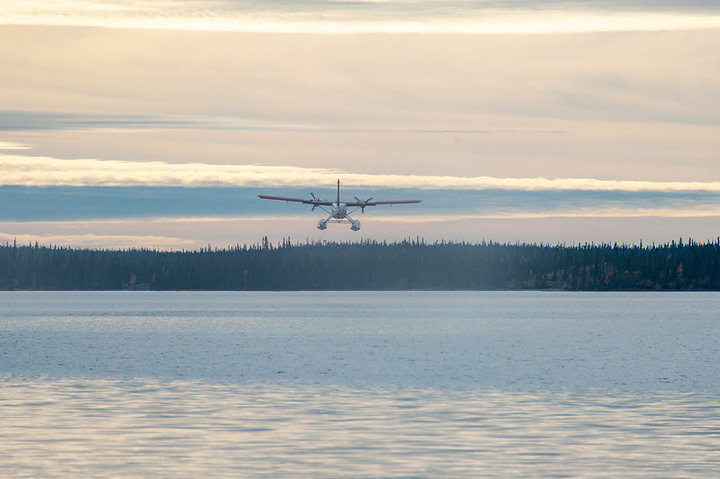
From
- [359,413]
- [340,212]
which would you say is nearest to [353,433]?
[359,413]

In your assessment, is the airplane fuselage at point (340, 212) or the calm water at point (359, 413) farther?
the airplane fuselage at point (340, 212)

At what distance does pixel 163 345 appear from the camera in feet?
244

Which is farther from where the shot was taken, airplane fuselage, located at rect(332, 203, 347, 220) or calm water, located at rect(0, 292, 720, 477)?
airplane fuselage, located at rect(332, 203, 347, 220)

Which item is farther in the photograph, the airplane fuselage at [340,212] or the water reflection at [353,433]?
the airplane fuselage at [340,212]

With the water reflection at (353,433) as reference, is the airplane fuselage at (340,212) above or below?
above

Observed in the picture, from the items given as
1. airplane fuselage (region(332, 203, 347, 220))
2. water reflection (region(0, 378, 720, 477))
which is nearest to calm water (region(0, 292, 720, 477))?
water reflection (region(0, 378, 720, 477))

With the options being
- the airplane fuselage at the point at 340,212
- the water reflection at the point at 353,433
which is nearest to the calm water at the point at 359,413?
the water reflection at the point at 353,433

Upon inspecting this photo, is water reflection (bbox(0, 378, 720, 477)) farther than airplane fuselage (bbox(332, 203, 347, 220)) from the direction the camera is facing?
No

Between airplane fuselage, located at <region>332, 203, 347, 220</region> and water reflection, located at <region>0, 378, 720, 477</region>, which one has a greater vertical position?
airplane fuselage, located at <region>332, 203, 347, 220</region>

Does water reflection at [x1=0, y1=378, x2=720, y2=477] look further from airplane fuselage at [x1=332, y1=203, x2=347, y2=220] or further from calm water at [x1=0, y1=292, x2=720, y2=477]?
airplane fuselage at [x1=332, y1=203, x2=347, y2=220]

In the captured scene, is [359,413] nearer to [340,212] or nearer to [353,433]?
[353,433]

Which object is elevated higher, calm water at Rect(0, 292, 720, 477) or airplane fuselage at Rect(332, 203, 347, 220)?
airplane fuselage at Rect(332, 203, 347, 220)

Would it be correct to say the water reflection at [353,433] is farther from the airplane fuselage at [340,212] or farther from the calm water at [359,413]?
the airplane fuselage at [340,212]

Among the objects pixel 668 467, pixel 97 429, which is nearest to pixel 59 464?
pixel 97 429
